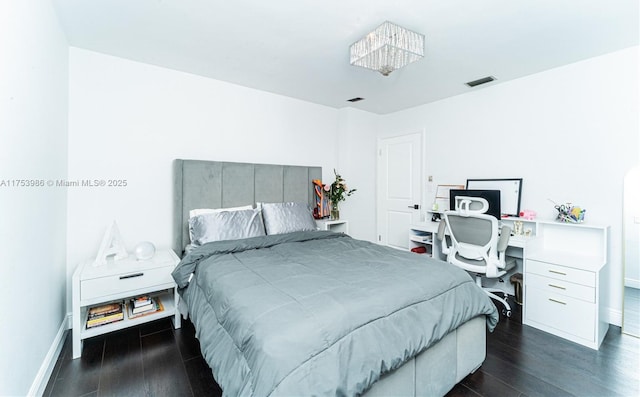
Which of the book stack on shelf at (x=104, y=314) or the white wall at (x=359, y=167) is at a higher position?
the white wall at (x=359, y=167)

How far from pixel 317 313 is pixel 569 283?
237 cm

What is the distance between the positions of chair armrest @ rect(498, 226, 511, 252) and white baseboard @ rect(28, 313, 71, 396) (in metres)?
3.48

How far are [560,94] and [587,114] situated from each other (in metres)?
0.32

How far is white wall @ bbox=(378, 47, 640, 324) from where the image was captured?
8.39ft

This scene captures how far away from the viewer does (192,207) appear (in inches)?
115

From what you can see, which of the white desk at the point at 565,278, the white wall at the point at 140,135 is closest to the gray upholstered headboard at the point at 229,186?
the white wall at the point at 140,135

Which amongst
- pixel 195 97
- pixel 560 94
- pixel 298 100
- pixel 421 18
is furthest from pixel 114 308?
pixel 560 94

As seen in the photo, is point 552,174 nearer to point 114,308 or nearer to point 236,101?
point 236,101

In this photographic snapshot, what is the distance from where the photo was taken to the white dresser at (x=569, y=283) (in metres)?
2.24

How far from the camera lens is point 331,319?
4.04 feet

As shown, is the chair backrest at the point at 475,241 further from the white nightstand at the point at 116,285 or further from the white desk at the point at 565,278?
the white nightstand at the point at 116,285

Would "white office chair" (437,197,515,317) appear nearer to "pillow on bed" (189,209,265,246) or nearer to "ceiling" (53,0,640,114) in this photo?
"ceiling" (53,0,640,114)

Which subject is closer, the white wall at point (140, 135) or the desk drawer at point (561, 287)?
the desk drawer at point (561, 287)

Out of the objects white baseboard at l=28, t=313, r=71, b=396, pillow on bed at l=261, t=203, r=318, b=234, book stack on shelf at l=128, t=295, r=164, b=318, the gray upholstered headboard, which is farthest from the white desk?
white baseboard at l=28, t=313, r=71, b=396
